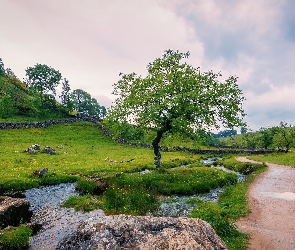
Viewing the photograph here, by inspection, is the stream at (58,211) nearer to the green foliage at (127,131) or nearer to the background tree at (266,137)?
the green foliage at (127,131)

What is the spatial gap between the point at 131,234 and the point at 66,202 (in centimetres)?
1392

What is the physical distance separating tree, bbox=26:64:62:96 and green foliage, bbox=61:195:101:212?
93346 mm

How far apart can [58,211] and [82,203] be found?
181 centimetres

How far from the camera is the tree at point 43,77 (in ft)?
343

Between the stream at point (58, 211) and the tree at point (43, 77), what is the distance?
8929 cm

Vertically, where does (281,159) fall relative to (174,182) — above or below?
above

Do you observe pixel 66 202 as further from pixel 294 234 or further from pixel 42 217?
pixel 294 234

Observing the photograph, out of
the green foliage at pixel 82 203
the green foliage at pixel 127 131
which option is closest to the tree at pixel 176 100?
the green foliage at pixel 127 131

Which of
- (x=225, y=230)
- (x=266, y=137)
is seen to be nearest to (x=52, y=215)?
(x=225, y=230)

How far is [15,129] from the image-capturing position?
67.8 meters

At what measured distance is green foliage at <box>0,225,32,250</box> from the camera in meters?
11.7

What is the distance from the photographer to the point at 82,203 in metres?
19.4

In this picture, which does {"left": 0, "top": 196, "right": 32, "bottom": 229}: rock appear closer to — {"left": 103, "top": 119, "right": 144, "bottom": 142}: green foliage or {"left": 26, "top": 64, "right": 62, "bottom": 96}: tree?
{"left": 103, "top": 119, "right": 144, "bottom": 142}: green foliage

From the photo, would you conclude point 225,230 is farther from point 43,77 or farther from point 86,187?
point 43,77
